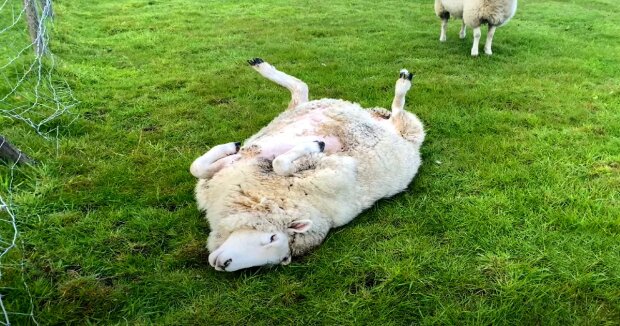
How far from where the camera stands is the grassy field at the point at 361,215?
3.01 metres

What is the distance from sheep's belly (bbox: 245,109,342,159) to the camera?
4102mm

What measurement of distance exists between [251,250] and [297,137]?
1.34 m

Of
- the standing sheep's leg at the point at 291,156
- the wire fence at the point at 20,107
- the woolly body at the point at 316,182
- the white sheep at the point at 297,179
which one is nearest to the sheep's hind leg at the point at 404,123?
the white sheep at the point at 297,179

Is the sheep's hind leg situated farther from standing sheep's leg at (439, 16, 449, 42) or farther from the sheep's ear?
standing sheep's leg at (439, 16, 449, 42)

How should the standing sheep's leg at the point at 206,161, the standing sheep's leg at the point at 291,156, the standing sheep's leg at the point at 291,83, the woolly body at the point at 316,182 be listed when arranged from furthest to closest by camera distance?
the standing sheep's leg at the point at 291,83 < the standing sheep's leg at the point at 206,161 < the standing sheep's leg at the point at 291,156 < the woolly body at the point at 316,182

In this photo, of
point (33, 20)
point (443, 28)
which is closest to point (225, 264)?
point (33, 20)

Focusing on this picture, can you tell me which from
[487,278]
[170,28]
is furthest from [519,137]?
[170,28]

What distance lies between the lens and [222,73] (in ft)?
24.8

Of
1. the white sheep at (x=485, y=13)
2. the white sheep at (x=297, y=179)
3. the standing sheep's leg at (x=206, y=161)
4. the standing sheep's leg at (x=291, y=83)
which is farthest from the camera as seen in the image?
the white sheep at (x=485, y=13)

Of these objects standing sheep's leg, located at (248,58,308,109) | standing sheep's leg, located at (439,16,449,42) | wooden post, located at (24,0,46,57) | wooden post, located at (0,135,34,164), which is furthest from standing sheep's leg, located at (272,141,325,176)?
standing sheep's leg, located at (439,16,449,42)

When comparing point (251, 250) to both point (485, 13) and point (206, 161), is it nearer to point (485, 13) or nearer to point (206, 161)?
point (206, 161)

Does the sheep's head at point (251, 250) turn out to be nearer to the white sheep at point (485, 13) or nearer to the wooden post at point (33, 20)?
the wooden post at point (33, 20)

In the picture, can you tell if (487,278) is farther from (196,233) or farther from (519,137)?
(519,137)

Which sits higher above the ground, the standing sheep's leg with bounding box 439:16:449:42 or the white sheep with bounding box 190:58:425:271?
the standing sheep's leg with bounding box 439:16:449:42
